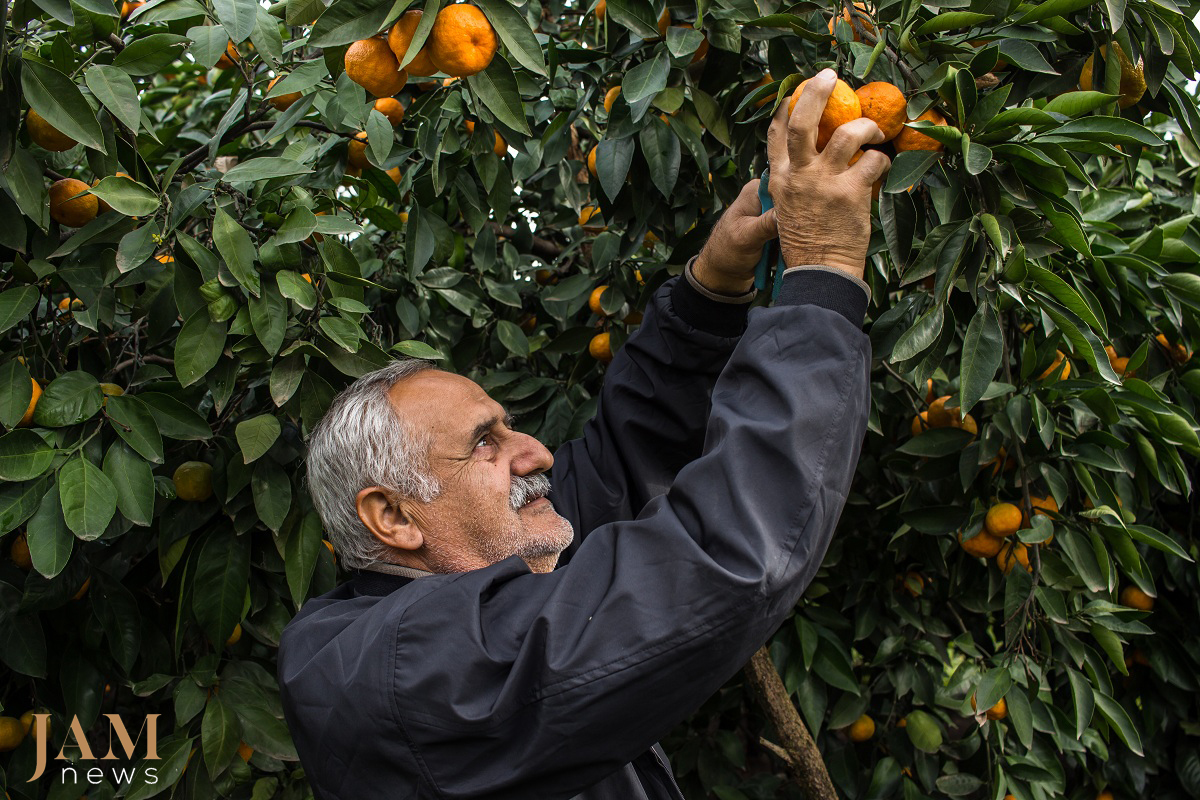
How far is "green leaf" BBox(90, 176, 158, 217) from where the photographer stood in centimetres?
139

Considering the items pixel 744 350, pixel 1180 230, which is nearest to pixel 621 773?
pixel 744 350

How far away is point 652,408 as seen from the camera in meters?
1.65

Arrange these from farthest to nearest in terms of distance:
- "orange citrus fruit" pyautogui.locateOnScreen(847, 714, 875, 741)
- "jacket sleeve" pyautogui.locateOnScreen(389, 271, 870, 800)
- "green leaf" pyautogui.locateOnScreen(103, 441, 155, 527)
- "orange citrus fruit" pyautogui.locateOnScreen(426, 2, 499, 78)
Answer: "orange citrus fruit" pyautogui.locateOnScreen(847, 714, 875, 741) → "green leaf" pyautogui.locateOnScreen(103, 441, 155, 527) → "orange citrus fruit" pyautogui.locateOnScreen(426, 2, 499, 78) → "jacket sleeve" pyautogui.locateOnScreen(389, 271, 870, 800)

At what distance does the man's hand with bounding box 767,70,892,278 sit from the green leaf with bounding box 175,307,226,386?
877 mm

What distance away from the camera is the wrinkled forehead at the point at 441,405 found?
58.2 inches

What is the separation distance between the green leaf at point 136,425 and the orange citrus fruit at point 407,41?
27.3 inches

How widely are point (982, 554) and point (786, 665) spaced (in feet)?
1.75

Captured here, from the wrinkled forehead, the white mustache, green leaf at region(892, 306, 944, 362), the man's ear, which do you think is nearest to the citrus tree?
green leaf at region(892, 306, 944, 362)

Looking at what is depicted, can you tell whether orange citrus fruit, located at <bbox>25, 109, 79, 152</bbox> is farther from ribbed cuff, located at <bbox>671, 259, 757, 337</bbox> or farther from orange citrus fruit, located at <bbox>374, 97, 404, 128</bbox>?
ribbed cuff, located at <bbox>671, 259, 757, 337</bbox>

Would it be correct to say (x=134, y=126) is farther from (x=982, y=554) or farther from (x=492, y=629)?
(x=982, y=554)

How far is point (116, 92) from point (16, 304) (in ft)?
→ 1.25

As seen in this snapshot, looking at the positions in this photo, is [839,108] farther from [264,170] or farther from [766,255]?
[264,170]

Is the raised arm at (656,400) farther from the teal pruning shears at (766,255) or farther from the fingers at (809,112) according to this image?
the fingers at (809,112)

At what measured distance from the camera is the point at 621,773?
1.37 metres
